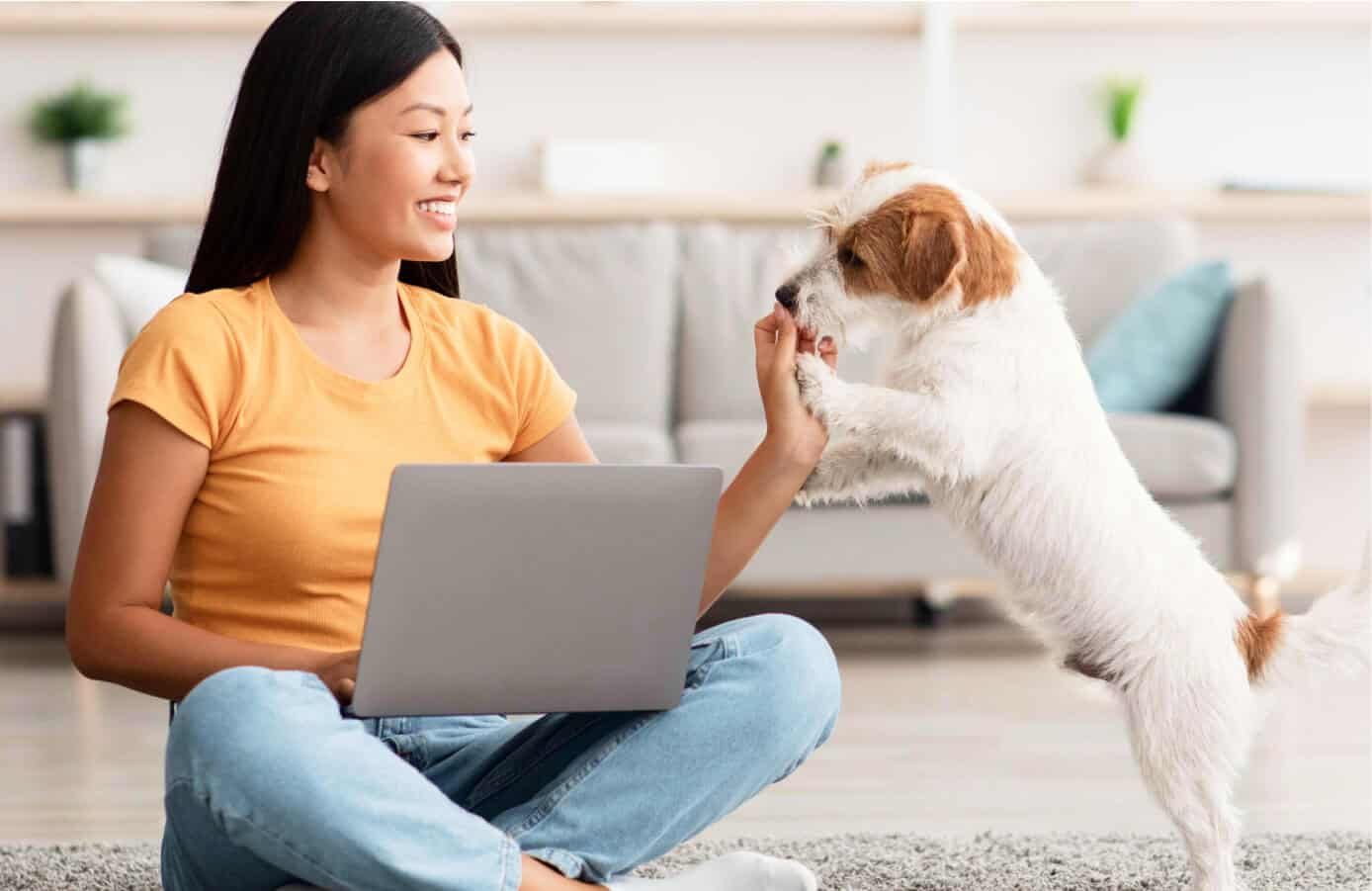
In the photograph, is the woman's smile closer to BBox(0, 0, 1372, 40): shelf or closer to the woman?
the woman

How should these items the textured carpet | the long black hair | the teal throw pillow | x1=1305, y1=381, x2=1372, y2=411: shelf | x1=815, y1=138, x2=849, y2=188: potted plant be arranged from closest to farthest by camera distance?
the long black hair < the textured carpet < the teal throw pillow < x1=1305, y1=381, x2=1372, y2=411: shelf < x1=815, y1=138, x2=849, y2=188: potted plant

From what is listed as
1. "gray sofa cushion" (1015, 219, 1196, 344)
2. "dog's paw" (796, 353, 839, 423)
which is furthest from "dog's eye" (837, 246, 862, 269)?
"gray sofa cushion" (1015, 219, 1196, 344)

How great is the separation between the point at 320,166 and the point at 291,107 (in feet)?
0.24

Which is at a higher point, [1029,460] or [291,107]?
[291,107]

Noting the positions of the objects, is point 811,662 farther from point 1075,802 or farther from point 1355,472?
point 1355,472

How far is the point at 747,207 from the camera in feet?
15.8

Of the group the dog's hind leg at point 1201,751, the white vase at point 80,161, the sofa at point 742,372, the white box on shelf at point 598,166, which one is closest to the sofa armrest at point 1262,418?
the sofa at point 742,372

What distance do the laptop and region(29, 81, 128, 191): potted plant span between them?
3716 mm

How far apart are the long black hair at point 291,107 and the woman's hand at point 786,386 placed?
46 centimetres

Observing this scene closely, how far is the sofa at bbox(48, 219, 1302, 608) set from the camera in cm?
372

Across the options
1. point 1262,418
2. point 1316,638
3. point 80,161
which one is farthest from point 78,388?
point 1316,638

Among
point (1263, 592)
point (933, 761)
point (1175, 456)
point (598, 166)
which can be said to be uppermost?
point (598, 166)

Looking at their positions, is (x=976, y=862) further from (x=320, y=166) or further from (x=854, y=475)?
(x=320, y=166)

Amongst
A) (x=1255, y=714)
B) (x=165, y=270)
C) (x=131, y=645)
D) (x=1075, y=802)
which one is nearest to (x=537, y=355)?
(x=131, y=645)
